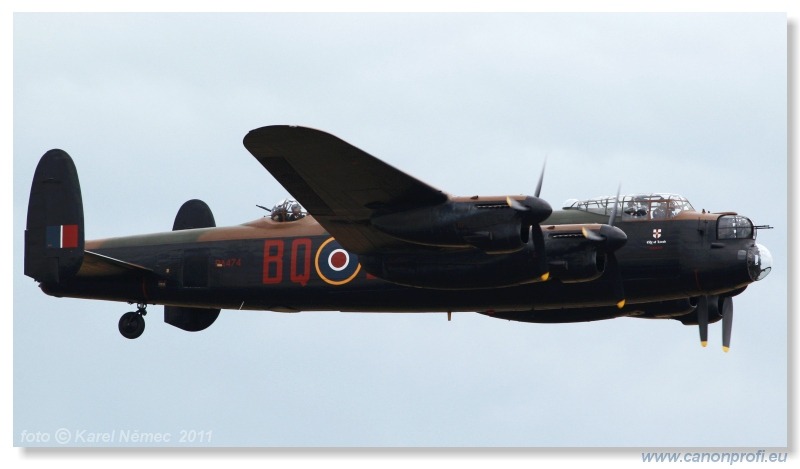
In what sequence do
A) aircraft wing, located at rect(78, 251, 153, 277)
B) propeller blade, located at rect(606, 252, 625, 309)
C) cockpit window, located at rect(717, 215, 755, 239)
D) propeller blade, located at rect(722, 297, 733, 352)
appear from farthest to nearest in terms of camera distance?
propeller blade, located at rect(722, 297, 733, 352) < aircraft wing, located at rect(78, 251, 153, 277) < cockpit window, located at rect(717, 215, 755, 239) < propeller blade, located at rect(606, 252, 625, 309)

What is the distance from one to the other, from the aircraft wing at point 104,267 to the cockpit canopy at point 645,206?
8878mm

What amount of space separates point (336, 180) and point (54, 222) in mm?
6650

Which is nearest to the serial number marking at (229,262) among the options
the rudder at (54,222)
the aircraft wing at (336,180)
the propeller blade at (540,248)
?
the rudder at (54,222)

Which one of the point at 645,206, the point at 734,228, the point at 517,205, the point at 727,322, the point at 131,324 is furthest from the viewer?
the point at 131,324

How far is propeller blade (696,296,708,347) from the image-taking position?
3086 cm

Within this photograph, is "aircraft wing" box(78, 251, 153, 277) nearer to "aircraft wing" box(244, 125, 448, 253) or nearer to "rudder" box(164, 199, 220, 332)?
"rudder" box(164, 199, 220, 332)

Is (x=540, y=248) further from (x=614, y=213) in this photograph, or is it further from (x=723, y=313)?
(x=723, y=313)

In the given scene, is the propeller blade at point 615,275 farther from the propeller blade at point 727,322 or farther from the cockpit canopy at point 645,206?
the propeller blade at point 727,322

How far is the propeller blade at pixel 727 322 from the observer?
31.6 metres

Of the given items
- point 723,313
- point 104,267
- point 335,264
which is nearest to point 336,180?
point 335,264

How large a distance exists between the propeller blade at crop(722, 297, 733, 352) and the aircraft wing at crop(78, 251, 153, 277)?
36.8 ft

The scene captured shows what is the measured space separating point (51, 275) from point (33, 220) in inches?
43.3

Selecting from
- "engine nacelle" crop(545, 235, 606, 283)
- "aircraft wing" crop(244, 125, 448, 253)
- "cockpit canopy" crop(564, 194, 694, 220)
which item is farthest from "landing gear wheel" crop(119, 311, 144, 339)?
"cockpit canopy" crop(564, 194, 694, 220)

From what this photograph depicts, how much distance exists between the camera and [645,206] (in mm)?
29172
